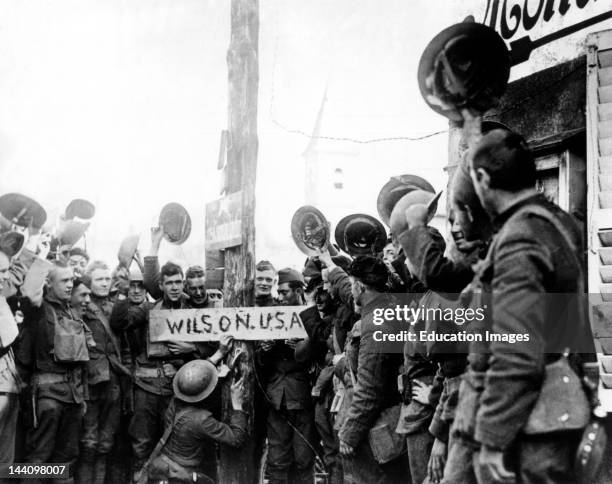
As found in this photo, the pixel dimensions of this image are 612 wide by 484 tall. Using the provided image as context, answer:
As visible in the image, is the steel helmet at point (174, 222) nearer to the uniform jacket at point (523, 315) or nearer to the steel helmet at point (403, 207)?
the steel helmet at point (403, 207)

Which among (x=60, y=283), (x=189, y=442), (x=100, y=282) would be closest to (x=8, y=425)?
(x=60, y=283)

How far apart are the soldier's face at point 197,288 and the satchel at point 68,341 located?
1020mm

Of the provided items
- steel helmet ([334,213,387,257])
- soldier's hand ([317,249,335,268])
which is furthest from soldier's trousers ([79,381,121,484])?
steel helmet ([334,213,387,257])

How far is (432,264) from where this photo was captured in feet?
10.6

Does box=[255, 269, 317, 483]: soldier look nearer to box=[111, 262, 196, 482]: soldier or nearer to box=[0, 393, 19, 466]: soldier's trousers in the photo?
box=[111, 262, 196, 482]: soldier

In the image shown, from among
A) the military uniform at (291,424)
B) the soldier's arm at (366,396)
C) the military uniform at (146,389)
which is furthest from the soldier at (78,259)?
the soldier's arm at (366,396)

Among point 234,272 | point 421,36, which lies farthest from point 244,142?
point 421,36

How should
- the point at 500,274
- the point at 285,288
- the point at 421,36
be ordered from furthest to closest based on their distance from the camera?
the point at 285,288, the point at 421,36, the point at 500,274

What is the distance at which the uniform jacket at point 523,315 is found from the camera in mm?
2549

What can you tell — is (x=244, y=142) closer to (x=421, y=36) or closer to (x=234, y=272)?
(x=234, y=272)

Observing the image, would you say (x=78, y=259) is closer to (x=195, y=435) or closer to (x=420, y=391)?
→ (x=195, y=435)

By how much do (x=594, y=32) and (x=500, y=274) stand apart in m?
2.06

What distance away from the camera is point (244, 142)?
5922 mm

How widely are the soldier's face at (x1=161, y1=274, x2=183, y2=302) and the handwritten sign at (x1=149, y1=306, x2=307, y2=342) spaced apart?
389 millimetres
